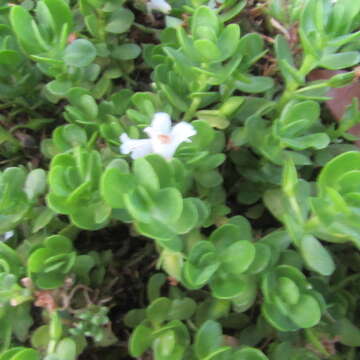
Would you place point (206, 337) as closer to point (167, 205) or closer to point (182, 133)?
point (167, 205)

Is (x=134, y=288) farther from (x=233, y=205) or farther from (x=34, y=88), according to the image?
(x=34, y=88)

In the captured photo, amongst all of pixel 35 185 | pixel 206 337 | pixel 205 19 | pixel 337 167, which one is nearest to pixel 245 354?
pixel 206 337

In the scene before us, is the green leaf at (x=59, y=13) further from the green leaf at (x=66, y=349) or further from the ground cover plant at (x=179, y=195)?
the green leaf at (x=66, y=349)

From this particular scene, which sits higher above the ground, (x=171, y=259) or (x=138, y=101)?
(x=138, y=101)

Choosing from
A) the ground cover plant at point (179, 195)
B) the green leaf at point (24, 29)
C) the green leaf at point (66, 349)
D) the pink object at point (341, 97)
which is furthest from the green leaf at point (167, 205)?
the pink object at point (341, 97)

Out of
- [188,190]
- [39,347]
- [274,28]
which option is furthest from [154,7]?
[39,347]
